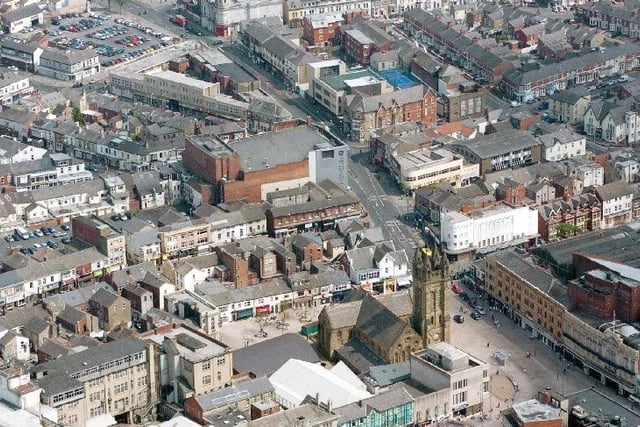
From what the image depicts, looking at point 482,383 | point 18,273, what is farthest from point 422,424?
point 18,273

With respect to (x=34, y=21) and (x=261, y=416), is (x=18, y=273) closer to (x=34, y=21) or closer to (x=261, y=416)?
(x=261, y=416)

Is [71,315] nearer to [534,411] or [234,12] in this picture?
[534,411]

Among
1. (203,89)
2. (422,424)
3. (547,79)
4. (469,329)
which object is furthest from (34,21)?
(422,424)

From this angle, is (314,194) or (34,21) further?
(34,21)

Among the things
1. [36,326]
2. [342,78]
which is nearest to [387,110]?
[342,78]

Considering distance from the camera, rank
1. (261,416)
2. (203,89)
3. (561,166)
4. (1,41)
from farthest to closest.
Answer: (1,41)
(203,89)
(561,166)
(261,416)

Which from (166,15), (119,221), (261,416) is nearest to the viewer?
(261,416)

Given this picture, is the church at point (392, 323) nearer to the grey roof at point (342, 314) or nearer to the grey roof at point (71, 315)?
the grey roof at point (342, 314)
